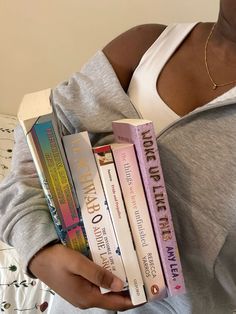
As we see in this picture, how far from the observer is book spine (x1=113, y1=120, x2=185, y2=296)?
0.44 metres

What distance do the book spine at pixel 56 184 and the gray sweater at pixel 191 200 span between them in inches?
1.1

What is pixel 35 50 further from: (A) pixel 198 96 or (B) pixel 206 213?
(B) pixel 206 213

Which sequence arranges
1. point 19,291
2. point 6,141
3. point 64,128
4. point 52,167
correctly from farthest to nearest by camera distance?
1. point 6,141
2. point 19,291
3. point 64,128
4. point 52,167

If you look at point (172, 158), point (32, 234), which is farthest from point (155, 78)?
point (32, 234)

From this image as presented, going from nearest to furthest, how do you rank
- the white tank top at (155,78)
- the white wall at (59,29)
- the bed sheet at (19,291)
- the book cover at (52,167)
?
the book cover at (52,167) < the white tank top at (155,78) < the bed sheet at (19,291) < the white wall at (59,29)

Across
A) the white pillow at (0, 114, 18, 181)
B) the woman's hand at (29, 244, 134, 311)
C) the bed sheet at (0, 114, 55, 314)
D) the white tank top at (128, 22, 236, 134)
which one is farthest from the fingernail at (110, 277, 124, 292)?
the white pillow at (0, 114, 18, 181)

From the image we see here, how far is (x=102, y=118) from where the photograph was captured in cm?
58

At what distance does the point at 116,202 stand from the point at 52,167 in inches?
3.4

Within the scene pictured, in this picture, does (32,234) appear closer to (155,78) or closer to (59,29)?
(155,78)

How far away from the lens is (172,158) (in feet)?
1.74

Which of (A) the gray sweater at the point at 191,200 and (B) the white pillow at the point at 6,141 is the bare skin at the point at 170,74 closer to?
(A) the gray sweater at the point at 191,200

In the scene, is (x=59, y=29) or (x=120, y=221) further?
(x=59, y=29)

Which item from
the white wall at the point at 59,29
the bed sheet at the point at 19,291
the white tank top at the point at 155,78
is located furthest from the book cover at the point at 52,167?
the white wall at the point at 59,29

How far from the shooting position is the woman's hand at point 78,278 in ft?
1.58
